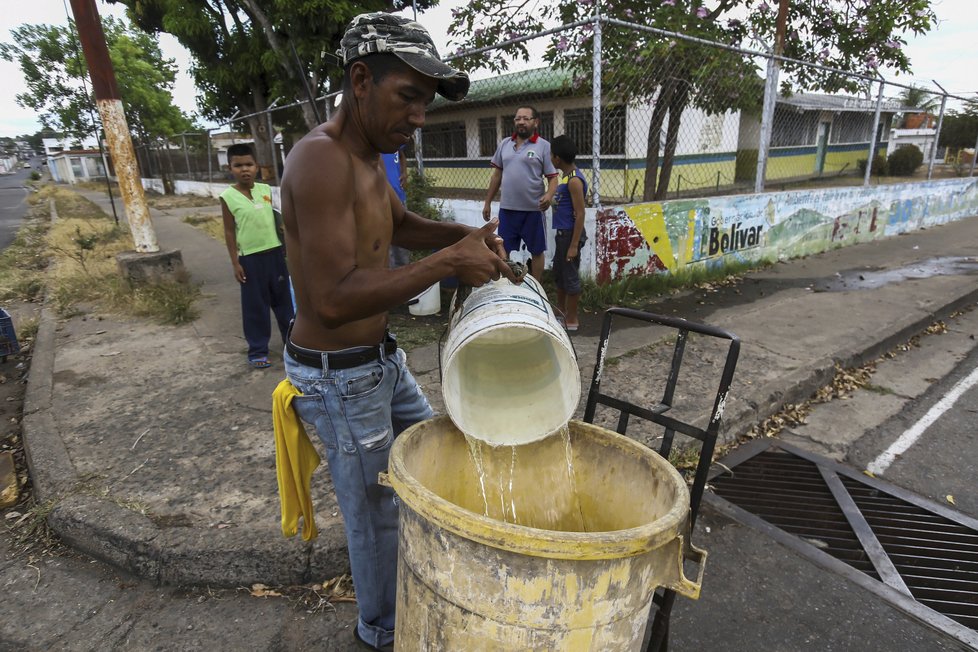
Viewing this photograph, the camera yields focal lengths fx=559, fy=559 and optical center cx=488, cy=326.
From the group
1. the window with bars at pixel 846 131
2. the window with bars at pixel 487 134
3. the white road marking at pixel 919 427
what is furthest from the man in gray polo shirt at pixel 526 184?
the window with bars at pixel 846 131

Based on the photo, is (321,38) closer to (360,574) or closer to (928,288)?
(928,288)

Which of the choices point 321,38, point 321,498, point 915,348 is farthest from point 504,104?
point 321,498

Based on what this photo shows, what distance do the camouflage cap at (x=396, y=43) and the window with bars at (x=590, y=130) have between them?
19.0 feet

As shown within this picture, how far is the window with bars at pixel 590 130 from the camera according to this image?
289 inches

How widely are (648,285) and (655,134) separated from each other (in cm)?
221

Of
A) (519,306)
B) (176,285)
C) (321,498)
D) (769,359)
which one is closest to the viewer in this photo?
(519,306)

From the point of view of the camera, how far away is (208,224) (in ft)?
44.1

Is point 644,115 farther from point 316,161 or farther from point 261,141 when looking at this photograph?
point 261,141

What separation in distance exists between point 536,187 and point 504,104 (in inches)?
341

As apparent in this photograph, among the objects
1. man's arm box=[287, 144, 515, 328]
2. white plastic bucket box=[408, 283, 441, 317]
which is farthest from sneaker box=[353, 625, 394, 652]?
white plastic bucket box=[408, 283, 441, 317]

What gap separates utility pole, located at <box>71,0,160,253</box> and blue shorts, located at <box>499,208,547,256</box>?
13.3 ft

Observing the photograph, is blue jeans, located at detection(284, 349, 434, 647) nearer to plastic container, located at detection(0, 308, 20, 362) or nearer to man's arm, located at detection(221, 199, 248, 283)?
man's arm, located at detection(221, 199, 248, 283)

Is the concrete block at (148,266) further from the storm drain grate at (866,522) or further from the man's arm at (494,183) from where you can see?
the storm drain grate at (866,522)

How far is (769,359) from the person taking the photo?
447 cm
